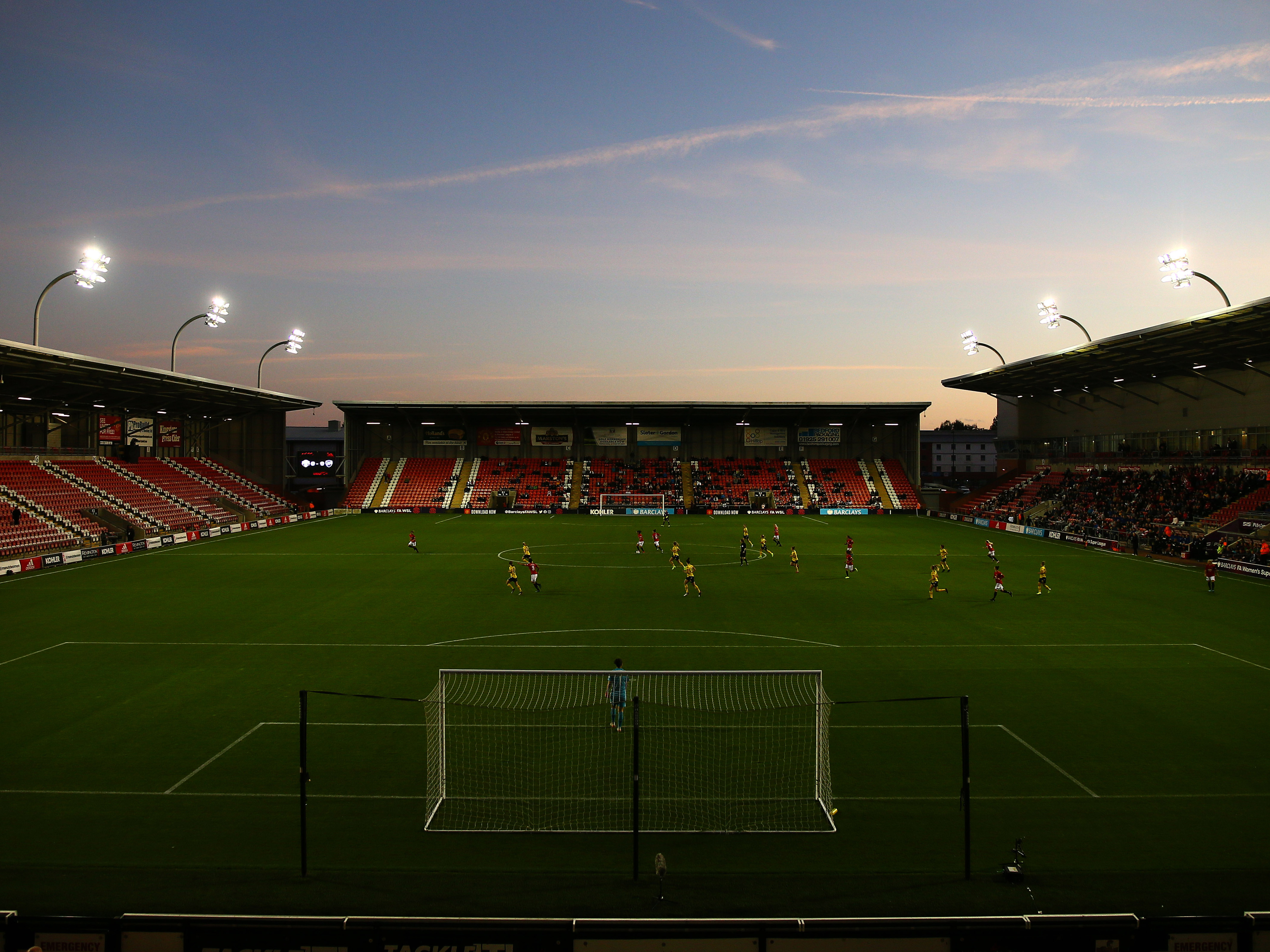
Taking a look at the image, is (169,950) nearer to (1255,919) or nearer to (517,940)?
(517,940)

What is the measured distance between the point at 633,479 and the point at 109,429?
44564 millimetres

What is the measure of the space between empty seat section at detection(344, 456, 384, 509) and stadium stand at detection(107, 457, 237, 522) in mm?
14351

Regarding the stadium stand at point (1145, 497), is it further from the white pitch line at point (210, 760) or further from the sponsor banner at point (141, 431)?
the sponsor banner at point (141, 431)

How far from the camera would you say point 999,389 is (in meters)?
64.0

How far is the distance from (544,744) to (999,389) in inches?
2442

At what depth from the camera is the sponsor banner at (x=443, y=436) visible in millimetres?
78125

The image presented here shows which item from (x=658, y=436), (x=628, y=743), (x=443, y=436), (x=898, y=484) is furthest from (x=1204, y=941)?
(x=443, y=436)

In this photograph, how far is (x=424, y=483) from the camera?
74312 millimetres

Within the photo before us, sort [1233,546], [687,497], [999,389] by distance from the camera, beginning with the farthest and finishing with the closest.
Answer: [687,497]
[999,389]
[1233,546]

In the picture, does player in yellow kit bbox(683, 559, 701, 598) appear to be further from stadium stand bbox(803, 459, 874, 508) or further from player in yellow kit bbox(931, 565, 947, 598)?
stadium stand bbox(803, 459, 874, 508)

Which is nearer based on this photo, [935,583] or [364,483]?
[935,583]

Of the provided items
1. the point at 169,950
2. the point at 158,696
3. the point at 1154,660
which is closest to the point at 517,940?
the point at 169,950

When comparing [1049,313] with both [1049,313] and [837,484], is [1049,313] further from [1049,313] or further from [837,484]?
[837,484]

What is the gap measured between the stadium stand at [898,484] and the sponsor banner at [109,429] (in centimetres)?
6668
